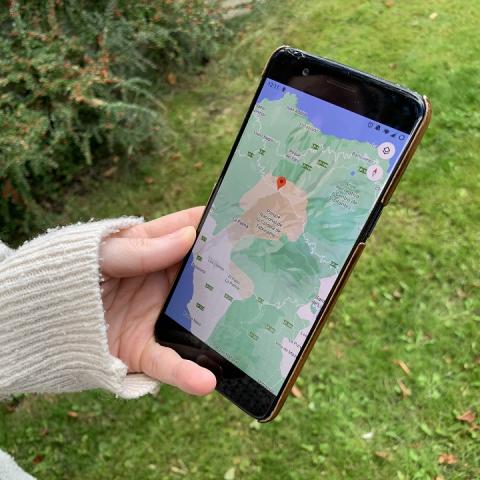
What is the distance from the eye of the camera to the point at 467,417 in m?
2.50

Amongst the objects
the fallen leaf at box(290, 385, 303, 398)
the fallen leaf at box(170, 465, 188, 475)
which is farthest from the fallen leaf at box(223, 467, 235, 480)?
the fallen leaf at box(290, 385, 303, 398)

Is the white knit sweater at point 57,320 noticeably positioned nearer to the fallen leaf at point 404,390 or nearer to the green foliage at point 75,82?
the green foliage at point 75,82

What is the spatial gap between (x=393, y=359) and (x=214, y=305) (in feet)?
3.88

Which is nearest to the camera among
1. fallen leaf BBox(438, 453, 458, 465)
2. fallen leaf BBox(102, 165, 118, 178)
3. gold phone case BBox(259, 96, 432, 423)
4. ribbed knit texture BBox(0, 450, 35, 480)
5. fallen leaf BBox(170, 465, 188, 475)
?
gold phone case BBox(259, 96, 432, 423)

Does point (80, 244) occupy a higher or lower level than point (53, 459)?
higher

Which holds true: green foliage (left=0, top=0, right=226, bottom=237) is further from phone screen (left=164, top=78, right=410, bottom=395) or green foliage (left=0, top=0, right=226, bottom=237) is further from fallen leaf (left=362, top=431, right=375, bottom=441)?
fallen leaf (left=362, top=431, right=375, bottom=441)

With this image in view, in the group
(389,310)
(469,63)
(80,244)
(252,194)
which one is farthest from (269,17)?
(80,244)

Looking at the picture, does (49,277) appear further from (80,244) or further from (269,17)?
(269,17)

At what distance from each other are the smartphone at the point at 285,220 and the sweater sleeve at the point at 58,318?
27cm

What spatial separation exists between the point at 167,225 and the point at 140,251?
0.22m

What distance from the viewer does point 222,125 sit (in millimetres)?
3521

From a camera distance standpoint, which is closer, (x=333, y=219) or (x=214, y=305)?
(x=333, y=219)

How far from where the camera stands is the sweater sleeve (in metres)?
1.62

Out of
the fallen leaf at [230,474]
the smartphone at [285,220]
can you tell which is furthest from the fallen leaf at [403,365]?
the smartphone at [285,220]
